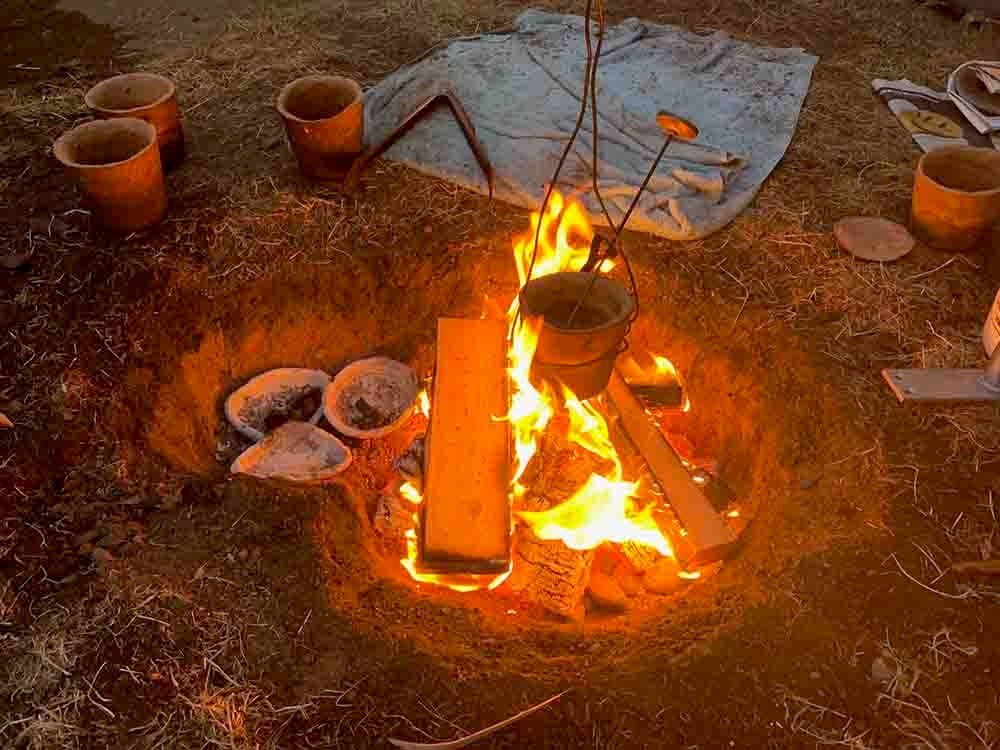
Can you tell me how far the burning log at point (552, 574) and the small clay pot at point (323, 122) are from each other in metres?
2.42

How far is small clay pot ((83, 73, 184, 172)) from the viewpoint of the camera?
4.33 m

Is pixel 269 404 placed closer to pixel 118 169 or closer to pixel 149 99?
pixel 118 169

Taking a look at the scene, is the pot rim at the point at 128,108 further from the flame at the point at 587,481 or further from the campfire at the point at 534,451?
the flame at the point at 587,481

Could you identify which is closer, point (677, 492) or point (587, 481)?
point (677, 492)

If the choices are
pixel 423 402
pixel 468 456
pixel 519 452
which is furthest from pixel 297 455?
pixel 519 452

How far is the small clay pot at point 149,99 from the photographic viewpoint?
14.2 feet

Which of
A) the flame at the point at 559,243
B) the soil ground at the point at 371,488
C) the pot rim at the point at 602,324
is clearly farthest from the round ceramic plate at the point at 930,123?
the pot rim at the point at 602,324

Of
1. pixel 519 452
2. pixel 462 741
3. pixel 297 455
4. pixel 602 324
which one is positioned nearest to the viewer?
pixel 462 741

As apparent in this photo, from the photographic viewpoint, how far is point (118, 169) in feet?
12.4

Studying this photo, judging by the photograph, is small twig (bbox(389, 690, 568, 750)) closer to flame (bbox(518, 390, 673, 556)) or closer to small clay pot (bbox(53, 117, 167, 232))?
flame (bbox(518, 390, 673, 556))

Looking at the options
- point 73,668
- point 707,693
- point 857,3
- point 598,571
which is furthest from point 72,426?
point 857,3

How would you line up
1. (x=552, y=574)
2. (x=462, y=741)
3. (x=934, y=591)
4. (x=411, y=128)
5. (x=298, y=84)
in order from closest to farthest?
(x=462, y=741)
(x=934, y=591)
(x=552, y=574)
(x=298, y=84)
(x=411, y=128)

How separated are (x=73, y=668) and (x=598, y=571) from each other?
6.96ft

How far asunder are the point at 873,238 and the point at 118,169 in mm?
3872
